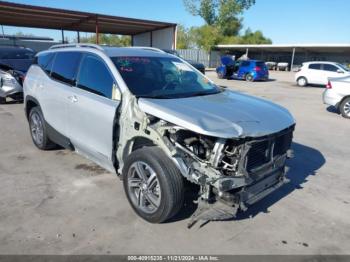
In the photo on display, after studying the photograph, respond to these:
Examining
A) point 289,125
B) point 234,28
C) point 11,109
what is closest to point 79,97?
point 289,125

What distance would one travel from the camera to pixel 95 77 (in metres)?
4.33

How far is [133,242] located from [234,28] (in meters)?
62.7

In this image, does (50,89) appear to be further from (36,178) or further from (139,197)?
(139,197)

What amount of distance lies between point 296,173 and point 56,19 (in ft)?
84.1

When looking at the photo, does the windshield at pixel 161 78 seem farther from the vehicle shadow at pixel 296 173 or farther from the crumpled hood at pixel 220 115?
the vehicle shadow at pixel 296 173

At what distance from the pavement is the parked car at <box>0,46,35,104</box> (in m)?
5.67

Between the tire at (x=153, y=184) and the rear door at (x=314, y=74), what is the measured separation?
21.4 meters

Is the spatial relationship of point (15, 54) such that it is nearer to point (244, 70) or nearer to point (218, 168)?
point (218, 168)

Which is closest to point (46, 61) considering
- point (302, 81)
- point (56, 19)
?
point (302, 81)

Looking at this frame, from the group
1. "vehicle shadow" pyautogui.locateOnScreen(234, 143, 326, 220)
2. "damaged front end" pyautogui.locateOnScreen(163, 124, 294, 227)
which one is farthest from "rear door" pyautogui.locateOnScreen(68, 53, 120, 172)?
"vehicle shadow" pyautogui.locateOnScreen(234, 143, 326, 220)

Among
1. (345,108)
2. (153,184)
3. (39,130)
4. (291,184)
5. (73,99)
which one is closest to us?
(153,184)

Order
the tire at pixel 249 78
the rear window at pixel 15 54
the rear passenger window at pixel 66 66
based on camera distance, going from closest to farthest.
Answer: the rear passenger window at pixel 66 66, the rear window at pixel 15 54, the tire at pixel 249 78

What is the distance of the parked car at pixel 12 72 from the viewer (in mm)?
10500

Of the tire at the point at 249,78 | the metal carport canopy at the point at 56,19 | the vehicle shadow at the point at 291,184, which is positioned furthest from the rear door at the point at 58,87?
the tire at the point at 249,78
